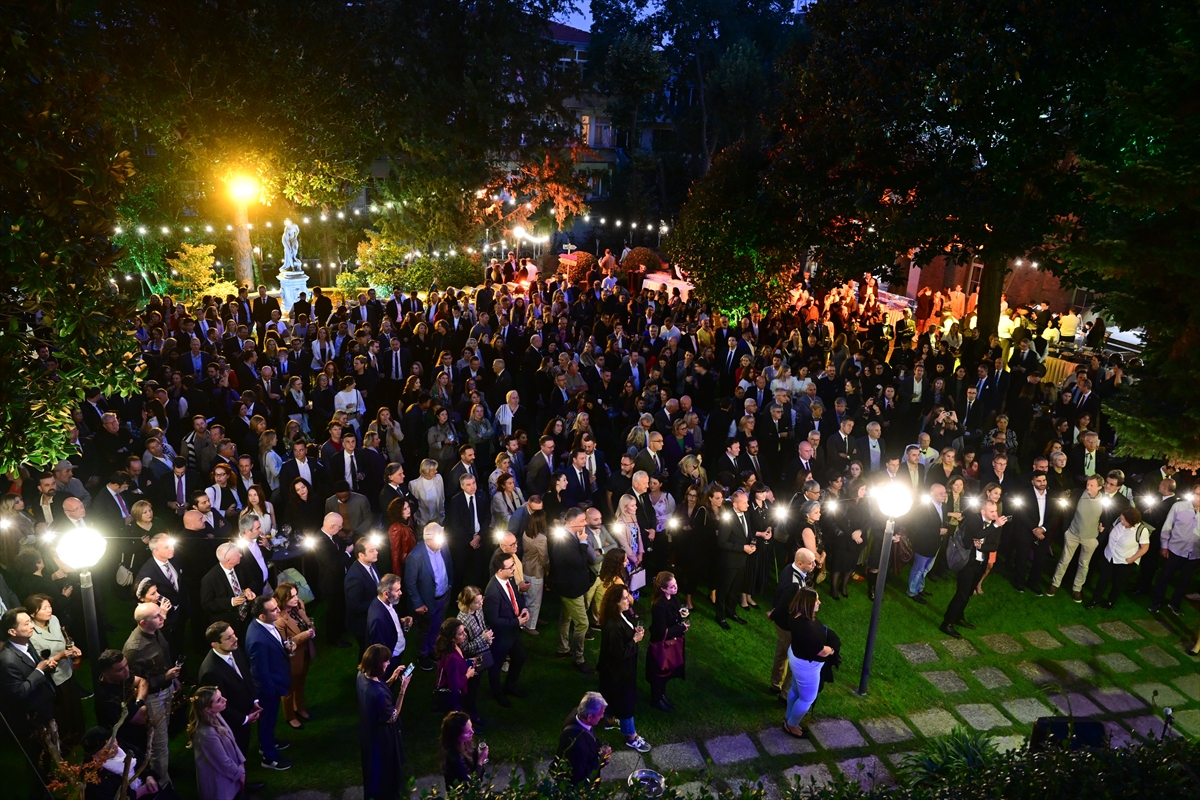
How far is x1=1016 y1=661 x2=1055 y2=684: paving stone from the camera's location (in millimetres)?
8148

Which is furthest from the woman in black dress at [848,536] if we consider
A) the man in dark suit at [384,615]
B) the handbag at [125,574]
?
the handbag at [125,574]

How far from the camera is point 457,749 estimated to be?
5.21 meters

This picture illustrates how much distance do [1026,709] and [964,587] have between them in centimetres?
143

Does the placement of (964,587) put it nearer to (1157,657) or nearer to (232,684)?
(1157,657)

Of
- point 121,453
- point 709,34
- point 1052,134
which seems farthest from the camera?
point 709,34

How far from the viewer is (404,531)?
A: 823 centimetres

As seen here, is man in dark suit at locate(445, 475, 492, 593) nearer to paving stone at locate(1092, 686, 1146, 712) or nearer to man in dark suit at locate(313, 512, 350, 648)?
man in dark suit at locate(313, 512, 350, 648)

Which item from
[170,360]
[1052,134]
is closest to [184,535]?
[170,360]

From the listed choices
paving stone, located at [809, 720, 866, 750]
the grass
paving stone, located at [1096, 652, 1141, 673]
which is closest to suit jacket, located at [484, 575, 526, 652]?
the grass

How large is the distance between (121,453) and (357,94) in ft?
66.1

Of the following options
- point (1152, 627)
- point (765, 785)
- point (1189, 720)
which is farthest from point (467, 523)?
point (1152, 627)

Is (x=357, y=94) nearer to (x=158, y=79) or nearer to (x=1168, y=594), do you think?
(x=158, y=79)

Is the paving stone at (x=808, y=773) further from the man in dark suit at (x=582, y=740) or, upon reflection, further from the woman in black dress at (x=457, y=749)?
the woman in black dress at (x=457, y=749)

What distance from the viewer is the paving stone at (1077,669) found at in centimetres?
826
